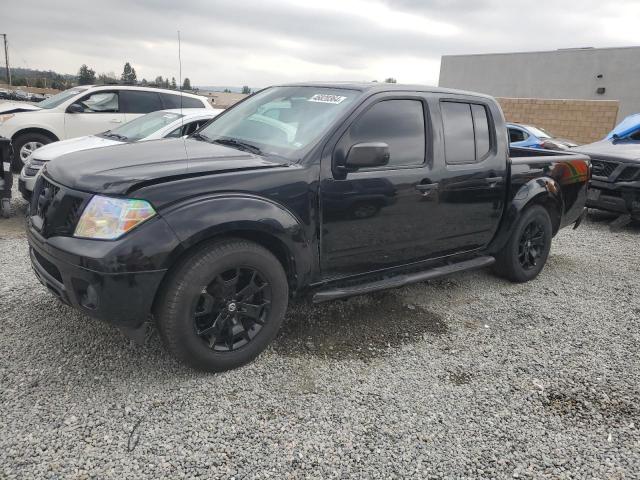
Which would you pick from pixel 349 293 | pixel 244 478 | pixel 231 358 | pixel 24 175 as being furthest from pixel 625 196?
pixel 24 175

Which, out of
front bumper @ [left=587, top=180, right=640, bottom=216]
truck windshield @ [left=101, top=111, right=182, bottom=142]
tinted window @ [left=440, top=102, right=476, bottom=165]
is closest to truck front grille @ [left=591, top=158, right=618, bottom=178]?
front bumper @ [left=587, top=180, right=640, bottom=216]

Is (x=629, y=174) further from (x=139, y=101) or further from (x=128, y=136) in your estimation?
(x=139, y=101)

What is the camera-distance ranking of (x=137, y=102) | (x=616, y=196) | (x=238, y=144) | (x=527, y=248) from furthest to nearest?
1. (x=137, y=102)
2. (x=616, y=196)
3. (x=527, y=248)
4. (x=238, y=144)

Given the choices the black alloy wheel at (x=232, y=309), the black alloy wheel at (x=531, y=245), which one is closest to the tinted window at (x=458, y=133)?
the black alloy wheel at (x=531, y=245)

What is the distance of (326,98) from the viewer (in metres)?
3.67

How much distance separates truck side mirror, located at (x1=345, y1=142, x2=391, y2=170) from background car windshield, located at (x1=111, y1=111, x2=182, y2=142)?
4.24m

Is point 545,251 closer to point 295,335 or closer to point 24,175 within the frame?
point 295,335

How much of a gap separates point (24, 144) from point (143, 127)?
10.3 feet

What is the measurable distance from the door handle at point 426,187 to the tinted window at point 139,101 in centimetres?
731

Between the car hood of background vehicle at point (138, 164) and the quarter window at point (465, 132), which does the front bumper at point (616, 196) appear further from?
the car hood of background vehicle at point (138, 164)

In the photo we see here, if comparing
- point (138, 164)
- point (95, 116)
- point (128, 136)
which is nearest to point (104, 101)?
point (95, 116)

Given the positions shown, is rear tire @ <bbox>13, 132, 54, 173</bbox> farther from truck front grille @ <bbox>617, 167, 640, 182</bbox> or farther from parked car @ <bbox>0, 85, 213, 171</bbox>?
truck front grille @ <bbox>617, 167, 640, 182</bbox>

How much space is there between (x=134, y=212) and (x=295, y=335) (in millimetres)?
1528

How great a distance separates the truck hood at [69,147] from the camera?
6.26 m
